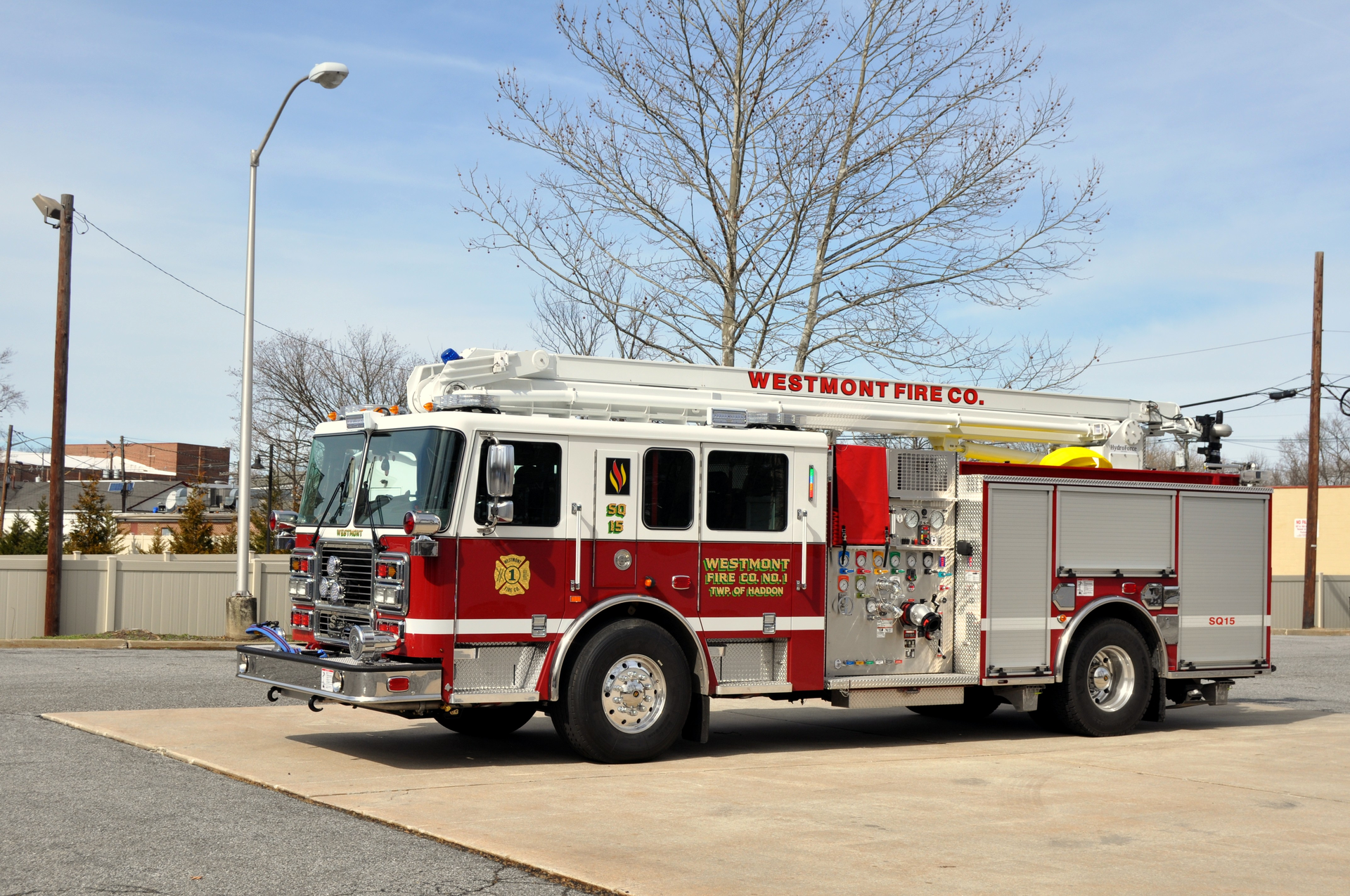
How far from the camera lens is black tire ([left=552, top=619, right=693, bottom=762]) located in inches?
380

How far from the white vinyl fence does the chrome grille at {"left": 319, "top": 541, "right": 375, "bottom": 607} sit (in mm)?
14421

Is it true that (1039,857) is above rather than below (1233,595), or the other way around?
below

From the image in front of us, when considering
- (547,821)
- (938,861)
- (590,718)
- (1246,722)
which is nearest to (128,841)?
(547,821)

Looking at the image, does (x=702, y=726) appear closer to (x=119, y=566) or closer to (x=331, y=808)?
(x=331, y=808)

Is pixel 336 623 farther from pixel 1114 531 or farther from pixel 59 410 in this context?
pixel 59 410

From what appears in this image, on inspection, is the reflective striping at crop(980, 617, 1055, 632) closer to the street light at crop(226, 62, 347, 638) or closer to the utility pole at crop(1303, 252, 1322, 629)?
the street light at crop(226, 62, 347, 638)

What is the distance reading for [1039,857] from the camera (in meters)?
7.05

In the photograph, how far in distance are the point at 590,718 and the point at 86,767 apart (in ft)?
11.4

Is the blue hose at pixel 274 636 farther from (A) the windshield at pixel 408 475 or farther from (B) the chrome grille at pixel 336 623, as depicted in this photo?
(A) the windshield at pixel 408 475

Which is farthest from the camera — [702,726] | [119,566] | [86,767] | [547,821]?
[119,566]

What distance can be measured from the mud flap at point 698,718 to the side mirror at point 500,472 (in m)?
2.42

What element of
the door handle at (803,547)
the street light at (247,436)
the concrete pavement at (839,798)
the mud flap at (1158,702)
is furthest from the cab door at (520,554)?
the street light at (247,436)

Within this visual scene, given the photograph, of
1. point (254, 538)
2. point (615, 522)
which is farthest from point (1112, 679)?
point (254, 538)

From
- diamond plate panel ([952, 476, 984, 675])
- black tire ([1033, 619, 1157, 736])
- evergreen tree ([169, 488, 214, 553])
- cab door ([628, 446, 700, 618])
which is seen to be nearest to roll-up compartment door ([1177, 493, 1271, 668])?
black tire ([1033, 619, 1157, 736])
